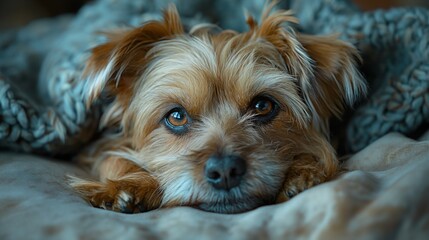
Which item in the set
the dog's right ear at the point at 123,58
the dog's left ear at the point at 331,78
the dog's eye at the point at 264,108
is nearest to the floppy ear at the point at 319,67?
the dog's left ear at the point at 331,78

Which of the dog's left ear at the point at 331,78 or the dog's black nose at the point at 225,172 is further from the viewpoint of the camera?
the dog's left ear at the point at 331,78

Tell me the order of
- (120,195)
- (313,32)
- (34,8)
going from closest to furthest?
1. (120,195)
2. (313,32)
3. (34,8)

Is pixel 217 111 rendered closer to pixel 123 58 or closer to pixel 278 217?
pixel 123 58

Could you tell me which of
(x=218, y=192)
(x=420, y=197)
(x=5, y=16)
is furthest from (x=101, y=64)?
(x=5, y=16)

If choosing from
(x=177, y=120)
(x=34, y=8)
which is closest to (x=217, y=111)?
(x=177, y=120)

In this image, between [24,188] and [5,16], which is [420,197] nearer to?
[24,188]

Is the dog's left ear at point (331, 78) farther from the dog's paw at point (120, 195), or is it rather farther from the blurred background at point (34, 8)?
the blurred background at point (34, 8)

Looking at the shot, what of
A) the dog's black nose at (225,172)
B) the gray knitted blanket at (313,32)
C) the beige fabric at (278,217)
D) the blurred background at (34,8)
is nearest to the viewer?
the beige fabric at (278,217)
